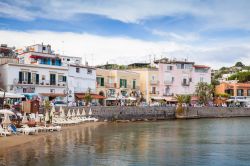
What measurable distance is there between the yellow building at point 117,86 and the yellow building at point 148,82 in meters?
1.98

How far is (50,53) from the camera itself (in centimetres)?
7419

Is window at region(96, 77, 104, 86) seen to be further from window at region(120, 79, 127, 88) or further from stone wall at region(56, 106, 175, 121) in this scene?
stone wall at region(56, 106, 175, 121)

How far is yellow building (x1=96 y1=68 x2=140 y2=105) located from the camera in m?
83.1

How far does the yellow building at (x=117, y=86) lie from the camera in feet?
273

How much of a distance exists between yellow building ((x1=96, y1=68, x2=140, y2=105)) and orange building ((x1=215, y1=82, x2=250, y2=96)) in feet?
80.9

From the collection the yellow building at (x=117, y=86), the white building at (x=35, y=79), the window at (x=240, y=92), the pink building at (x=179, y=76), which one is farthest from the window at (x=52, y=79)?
the window at (x=240, y=92)

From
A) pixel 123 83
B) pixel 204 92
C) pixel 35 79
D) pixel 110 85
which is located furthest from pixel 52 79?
pixel 204 92

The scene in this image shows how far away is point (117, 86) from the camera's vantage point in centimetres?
8575

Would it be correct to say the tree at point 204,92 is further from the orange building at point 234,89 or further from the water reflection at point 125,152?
the water reflection at point 125,152

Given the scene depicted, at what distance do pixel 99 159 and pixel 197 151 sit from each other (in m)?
7.83

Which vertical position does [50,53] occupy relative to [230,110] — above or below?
above

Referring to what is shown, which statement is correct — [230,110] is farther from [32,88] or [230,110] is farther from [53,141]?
[53,141]

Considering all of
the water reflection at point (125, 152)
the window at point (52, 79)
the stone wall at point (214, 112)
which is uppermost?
the window at point (52, 79)

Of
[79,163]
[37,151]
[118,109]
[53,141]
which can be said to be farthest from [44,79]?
[79,163]
